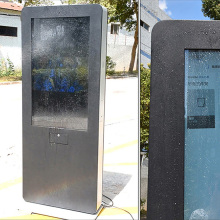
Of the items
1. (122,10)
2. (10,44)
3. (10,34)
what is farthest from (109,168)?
(10,34)

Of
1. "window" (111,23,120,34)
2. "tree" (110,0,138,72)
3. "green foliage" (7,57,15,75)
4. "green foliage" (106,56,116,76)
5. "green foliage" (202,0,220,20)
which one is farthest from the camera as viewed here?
"window" (111,23,120,34)

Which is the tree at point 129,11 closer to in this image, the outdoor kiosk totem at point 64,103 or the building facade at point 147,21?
the building facade at point 147,21

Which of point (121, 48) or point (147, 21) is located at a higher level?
point (121, 48)

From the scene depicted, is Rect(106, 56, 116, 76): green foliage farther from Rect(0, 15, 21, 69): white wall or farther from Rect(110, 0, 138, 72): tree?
Rect(0, 15, 21, 69): white wall

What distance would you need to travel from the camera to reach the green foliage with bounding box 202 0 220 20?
104 cm

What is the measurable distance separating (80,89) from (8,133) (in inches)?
147

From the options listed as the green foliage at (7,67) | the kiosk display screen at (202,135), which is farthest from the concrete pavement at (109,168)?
the green foliage at (7,67)

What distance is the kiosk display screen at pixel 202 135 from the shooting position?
0.97 m

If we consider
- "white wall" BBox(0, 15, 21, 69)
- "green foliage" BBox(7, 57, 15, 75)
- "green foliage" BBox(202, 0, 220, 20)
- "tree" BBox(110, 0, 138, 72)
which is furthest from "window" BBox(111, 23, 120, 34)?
"green foliage" BBox(202, 0, 220, 20)

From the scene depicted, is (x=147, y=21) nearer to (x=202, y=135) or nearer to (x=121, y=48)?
(x=202, y=135)

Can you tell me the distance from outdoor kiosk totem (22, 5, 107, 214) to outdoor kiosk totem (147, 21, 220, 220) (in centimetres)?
143

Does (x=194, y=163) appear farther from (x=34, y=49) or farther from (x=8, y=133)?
(x=8, y=133)

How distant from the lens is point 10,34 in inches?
645

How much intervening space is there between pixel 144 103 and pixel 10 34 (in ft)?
53.9
